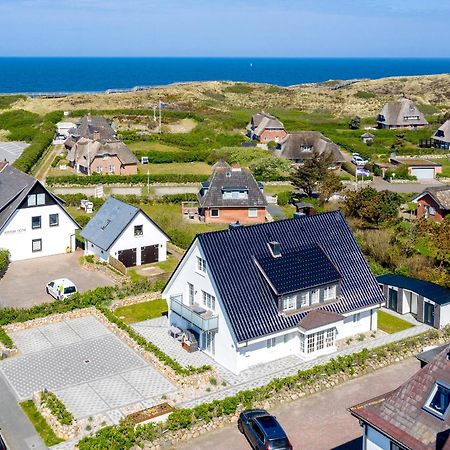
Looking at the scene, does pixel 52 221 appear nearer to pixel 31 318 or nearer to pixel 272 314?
pixel 31 318

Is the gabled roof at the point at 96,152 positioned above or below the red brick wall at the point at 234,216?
above

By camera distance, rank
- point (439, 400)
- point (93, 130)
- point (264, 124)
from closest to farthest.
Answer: point (439, 400) → point (93, 130) → point (264, 124)

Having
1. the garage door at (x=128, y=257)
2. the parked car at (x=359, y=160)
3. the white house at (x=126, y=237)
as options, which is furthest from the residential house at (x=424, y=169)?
the garage door at (x=128, y=257)

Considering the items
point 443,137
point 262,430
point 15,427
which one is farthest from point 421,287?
point 443,137

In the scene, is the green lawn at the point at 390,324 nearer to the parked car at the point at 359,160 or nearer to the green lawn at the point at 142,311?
the green lawn at the point at 142,311

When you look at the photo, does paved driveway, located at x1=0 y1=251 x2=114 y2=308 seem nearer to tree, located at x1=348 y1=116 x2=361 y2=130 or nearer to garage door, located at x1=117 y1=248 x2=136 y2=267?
garage door, located at x1=117 y1=248 x2=136 y2=267

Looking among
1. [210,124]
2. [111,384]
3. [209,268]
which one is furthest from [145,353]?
[210,124]

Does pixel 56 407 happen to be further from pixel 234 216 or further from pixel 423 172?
pixel 423 172
